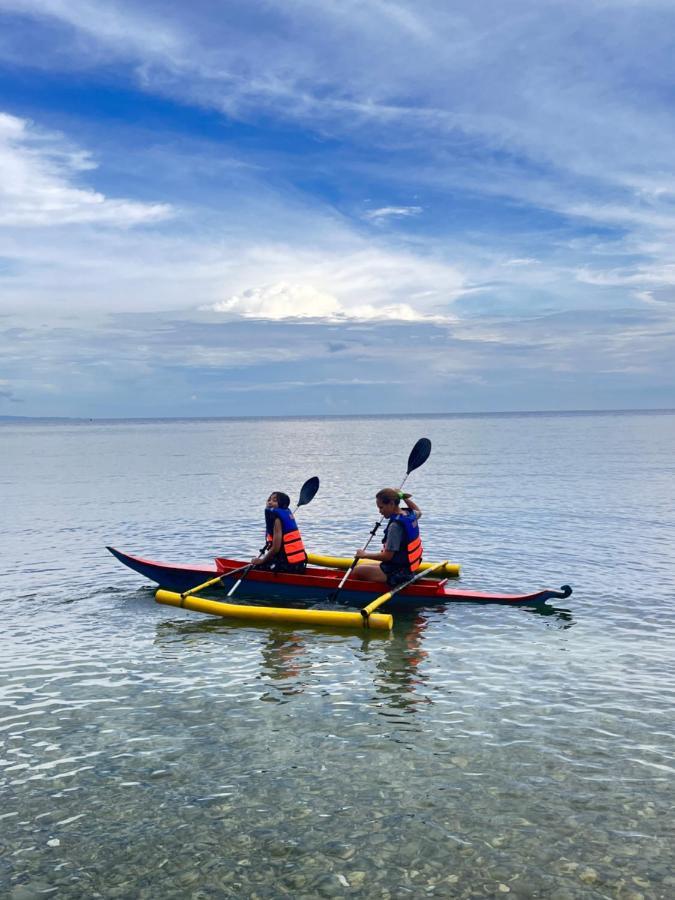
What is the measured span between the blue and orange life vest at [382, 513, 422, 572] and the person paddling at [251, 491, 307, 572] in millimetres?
2148

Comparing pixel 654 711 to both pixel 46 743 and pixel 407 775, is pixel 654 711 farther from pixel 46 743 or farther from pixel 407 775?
pixel 46 743

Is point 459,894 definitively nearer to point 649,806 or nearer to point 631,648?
point 649,806

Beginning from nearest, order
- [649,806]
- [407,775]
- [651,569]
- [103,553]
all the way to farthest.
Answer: [649,806]
[407,775]
[651,569]
[103,553]

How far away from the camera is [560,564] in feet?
70.3

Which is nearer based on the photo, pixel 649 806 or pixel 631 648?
pixel 649 806

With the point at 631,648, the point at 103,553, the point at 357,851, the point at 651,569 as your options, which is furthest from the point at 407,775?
the point at 103,553

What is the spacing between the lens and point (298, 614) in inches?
563

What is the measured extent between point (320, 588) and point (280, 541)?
134cm

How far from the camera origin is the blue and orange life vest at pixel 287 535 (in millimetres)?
16405

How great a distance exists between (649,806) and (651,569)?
13.4 metres

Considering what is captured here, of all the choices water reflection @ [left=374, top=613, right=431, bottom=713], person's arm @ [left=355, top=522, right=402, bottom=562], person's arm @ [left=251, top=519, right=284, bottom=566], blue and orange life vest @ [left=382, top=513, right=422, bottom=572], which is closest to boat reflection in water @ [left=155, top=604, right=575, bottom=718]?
water reflection @ [left=374, top=613, right=431, bottom=713]

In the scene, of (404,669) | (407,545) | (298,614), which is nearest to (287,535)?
(298,614)

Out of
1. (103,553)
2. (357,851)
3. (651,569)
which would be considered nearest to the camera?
(357,851)

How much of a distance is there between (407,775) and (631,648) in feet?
20.9
